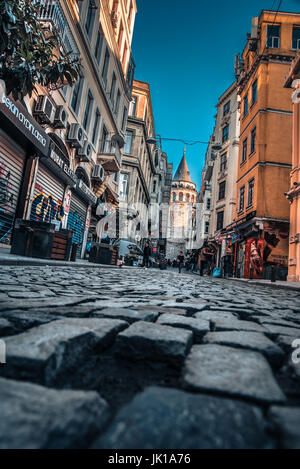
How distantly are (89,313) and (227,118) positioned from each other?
31.7 meters

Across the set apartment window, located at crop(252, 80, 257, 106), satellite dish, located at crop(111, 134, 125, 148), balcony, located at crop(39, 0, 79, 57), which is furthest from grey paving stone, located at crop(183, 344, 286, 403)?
apartment window, located at crop(252, 80, 257, 106)

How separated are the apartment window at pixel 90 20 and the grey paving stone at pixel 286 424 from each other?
1766 centimetres

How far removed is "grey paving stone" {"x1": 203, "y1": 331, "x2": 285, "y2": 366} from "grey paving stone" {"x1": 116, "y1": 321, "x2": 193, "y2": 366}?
18 centimetres

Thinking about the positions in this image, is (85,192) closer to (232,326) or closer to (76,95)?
(76,95)

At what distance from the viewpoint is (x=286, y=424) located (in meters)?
0.68

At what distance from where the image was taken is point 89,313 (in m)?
1.85

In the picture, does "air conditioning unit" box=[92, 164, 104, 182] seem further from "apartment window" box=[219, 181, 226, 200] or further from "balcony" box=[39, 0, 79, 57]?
"apartment window" box=[219, 181, 226, 200]

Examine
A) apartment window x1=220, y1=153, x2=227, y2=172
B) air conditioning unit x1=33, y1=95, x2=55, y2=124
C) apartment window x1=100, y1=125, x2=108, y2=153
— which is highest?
apartment window x1=220, y1=153, x2=227, y2=172

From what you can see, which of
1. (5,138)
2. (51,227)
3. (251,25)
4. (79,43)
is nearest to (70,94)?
(79,43)

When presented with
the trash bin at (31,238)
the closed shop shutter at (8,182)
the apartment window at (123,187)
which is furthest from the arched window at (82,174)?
the apartment window at (123,187)

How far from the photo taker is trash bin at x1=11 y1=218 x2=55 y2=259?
845 centimetres

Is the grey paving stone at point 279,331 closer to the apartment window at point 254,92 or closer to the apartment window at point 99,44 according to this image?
the apartment window at point 99,44

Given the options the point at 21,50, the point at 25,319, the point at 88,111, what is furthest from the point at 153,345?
the point at 88,111
